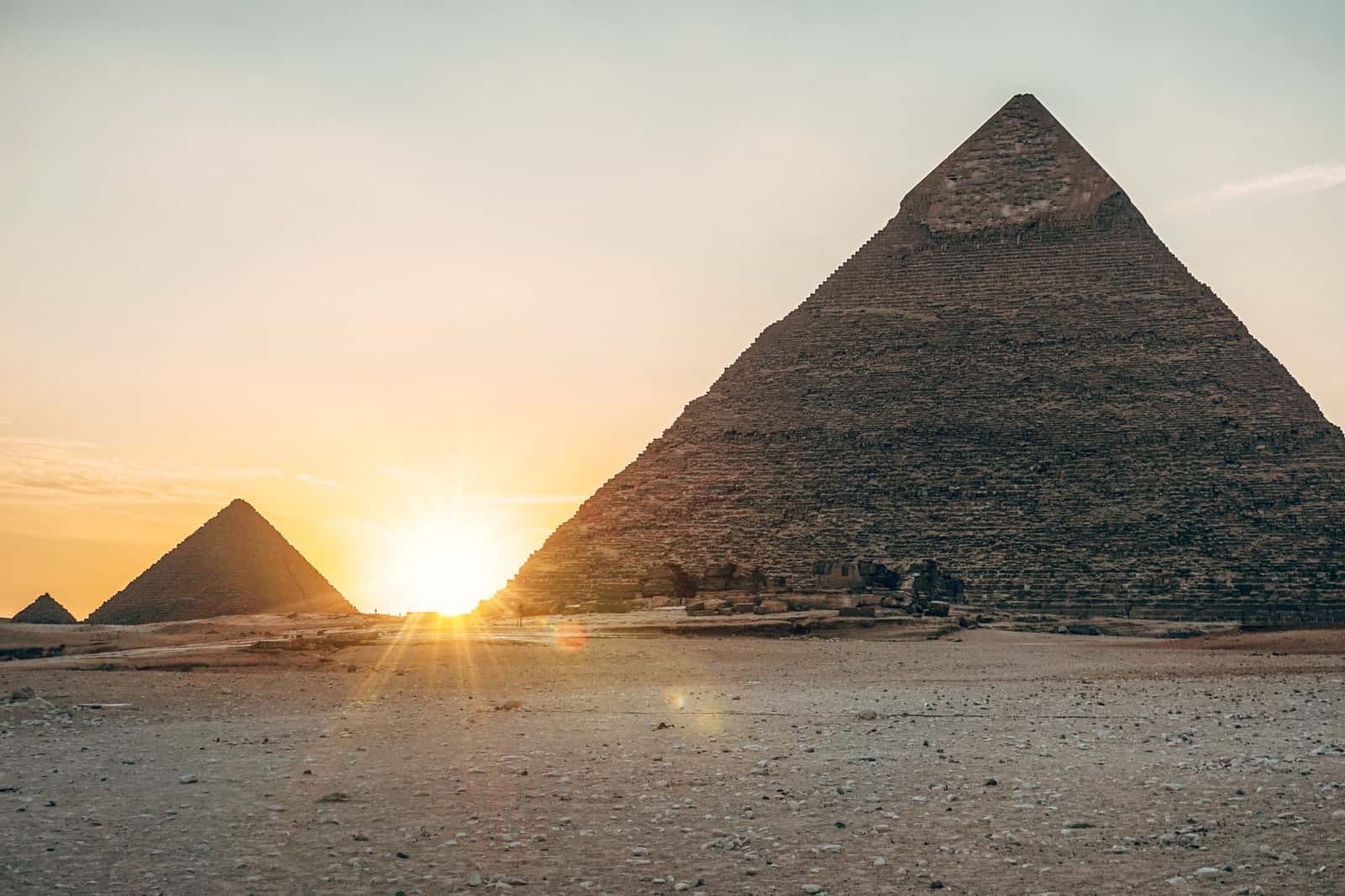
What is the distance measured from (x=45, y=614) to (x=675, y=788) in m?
41.4

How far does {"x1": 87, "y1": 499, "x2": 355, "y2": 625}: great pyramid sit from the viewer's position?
44219 millimetres

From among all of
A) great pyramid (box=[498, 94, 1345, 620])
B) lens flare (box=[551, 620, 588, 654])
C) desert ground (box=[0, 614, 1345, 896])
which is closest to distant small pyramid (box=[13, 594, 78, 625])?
great pyramid (box=[498, 94, 1345, 620])

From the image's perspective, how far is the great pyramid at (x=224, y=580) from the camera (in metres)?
44.2

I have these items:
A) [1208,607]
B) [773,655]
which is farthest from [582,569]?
[773,655]

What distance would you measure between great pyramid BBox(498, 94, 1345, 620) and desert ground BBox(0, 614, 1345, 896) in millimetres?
29702

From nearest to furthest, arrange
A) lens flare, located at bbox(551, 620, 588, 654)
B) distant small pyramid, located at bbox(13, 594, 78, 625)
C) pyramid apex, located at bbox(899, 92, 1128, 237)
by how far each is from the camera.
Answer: lens flare, located at bbox(551, 620, 588, 654)
distant small pyramid, located at bbox(13, 594, 78, 625)
pyramid apex, located at bbox(899, 92, 1128, 237)

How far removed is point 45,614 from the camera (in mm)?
43125

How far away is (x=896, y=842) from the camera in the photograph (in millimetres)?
5246

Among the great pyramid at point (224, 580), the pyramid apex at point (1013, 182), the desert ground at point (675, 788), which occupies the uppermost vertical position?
the pyramid apex at point (1013, 182)

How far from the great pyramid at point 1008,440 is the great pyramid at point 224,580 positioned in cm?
729

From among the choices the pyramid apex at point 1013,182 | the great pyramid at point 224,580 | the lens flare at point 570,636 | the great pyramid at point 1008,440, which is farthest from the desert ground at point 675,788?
the pyramid apex at point 1013,182

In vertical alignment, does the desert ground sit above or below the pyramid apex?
below

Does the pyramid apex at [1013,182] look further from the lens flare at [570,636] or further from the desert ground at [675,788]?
the desert ground at [675,788]

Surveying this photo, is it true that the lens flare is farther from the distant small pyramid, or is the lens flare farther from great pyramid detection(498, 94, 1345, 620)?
the distant small pyramid
